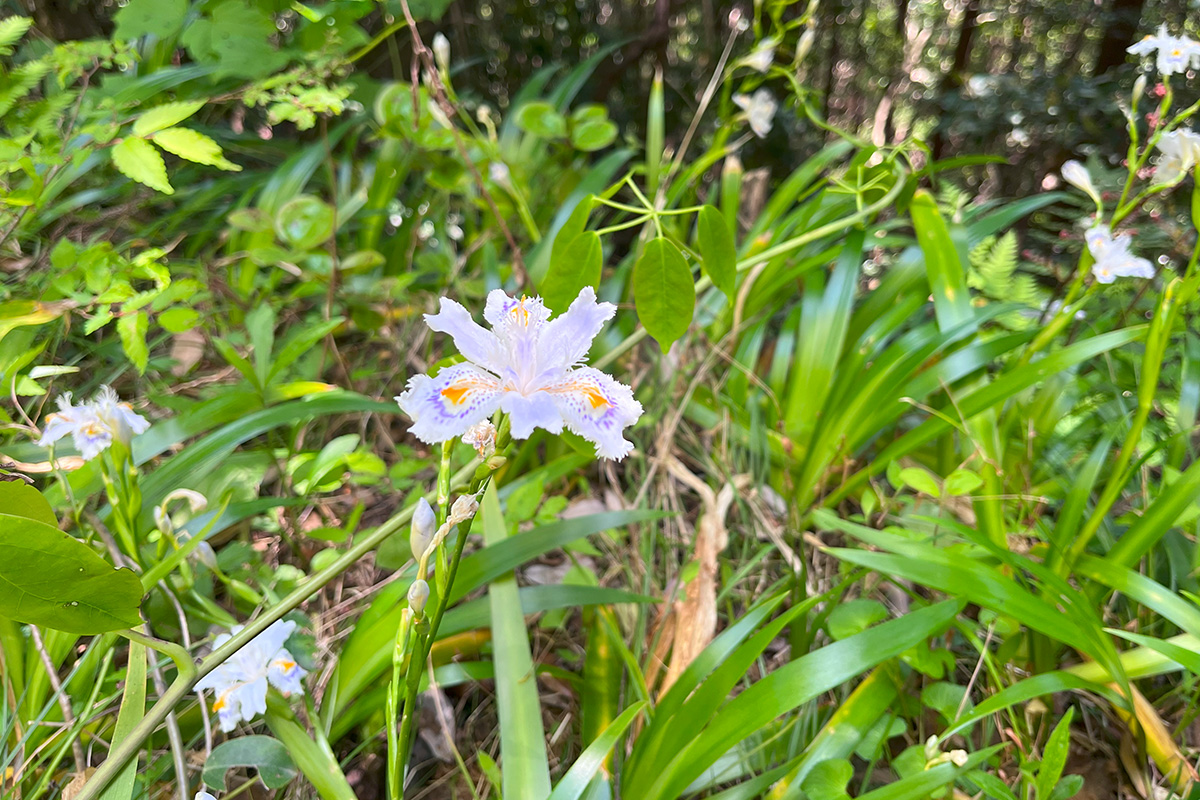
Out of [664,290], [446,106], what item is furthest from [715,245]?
[446,106]

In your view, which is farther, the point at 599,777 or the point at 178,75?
the point at 178,75

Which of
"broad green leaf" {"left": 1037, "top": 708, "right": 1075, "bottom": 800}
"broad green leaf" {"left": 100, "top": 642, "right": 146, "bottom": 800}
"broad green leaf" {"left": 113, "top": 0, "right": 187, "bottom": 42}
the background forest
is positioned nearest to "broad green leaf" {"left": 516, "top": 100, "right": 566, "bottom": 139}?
the background forest

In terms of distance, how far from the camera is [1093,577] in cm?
93

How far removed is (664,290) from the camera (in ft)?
2.43

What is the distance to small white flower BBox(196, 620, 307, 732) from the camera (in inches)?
27.7

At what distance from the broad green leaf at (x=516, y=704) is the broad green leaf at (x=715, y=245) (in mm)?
416

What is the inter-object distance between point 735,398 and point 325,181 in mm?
1643

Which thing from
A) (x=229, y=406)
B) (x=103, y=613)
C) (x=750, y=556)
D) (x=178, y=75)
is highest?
(x=178, y=75)

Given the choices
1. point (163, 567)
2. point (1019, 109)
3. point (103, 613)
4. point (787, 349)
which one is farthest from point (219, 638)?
point (1019, 109)

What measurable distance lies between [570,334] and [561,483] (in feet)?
2.56

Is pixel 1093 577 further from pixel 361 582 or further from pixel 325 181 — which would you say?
pixel 325 181

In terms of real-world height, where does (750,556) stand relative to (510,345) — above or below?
below

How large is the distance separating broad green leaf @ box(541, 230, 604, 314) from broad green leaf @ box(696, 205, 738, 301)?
0.47 feet

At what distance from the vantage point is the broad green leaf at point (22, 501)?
57 centimetres
